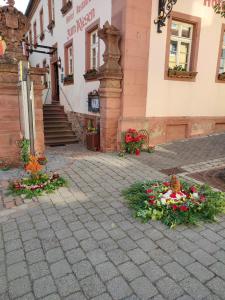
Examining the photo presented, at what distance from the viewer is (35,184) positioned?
446cm

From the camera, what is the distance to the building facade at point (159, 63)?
683cm

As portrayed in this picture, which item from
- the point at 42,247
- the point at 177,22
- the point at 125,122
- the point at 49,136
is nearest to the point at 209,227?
the point at 42,247

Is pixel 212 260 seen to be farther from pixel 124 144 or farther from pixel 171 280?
pixel 124 144

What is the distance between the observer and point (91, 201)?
397 cm

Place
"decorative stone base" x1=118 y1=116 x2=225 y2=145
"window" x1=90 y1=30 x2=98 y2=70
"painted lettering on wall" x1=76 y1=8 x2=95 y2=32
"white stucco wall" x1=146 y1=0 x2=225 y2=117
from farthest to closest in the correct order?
1. "window" x1=90 y1=30 x2=98 y2=70
2. "painted lettering on wall" x1=76 y1=8 x2=95 y2=32
3. "decorative stone base" x1=118 y1=116 x2=225 y2=145
4. "white stucco wall" x1=146 y1=0 x2=225 y2=117

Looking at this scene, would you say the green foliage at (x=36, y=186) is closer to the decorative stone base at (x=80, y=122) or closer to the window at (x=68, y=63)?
the decorative stone base at (x=80, y=122)

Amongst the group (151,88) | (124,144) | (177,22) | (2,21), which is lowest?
(124,144)

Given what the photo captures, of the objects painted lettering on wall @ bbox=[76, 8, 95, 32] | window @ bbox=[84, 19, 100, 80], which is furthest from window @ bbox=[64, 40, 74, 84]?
window @ bbox=[84, 19, 100, 80]

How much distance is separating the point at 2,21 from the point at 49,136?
5.15 metres

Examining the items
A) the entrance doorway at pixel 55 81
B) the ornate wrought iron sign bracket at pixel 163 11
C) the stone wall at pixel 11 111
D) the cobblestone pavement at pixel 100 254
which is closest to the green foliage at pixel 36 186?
the cobblestone pavement at pixel 100 254

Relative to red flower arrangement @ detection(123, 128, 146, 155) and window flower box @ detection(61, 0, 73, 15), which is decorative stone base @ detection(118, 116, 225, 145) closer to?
red flower arrangement @ detection(123, 128, 146, 155)

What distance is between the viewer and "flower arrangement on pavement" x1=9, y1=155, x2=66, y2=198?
4.25m

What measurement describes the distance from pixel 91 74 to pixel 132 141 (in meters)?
3.21

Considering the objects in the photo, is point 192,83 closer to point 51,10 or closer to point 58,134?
point 58,134
